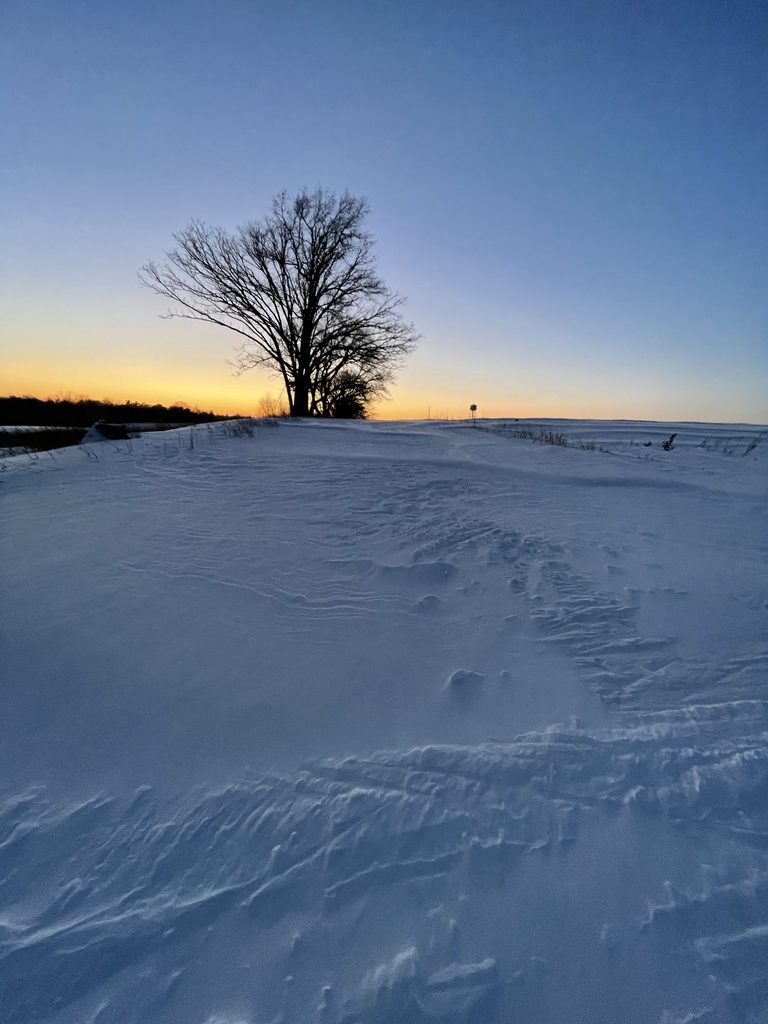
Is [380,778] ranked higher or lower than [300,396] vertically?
lower

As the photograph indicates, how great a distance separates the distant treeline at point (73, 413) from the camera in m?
13.0

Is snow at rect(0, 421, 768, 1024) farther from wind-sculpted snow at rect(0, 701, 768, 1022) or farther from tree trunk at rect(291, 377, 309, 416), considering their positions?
tree trunk at rect(291, 377, 309, 416)

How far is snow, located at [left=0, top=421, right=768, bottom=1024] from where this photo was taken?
1051mm

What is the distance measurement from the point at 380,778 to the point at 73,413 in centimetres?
1685

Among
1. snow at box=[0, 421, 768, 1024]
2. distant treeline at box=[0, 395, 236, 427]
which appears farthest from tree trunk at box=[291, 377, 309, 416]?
snow at box=[0, 421, 768, 1024]

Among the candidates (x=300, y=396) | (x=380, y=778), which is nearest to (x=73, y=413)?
(x=300, y=396)

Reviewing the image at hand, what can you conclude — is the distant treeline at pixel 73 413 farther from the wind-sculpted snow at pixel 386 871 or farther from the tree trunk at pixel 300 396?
the wind-sculpted snow at pixel 386 871

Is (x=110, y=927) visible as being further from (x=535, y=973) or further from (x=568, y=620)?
(x=568, y=620)

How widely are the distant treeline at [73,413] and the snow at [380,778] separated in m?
12.2

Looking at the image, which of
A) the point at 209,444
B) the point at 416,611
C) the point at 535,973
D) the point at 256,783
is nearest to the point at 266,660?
the point at 256,783

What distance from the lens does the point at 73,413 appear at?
14328 mm

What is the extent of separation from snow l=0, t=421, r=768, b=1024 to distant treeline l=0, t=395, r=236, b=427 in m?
12.2

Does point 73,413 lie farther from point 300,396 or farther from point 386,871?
point 386,871

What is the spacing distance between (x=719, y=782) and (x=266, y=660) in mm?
1827
